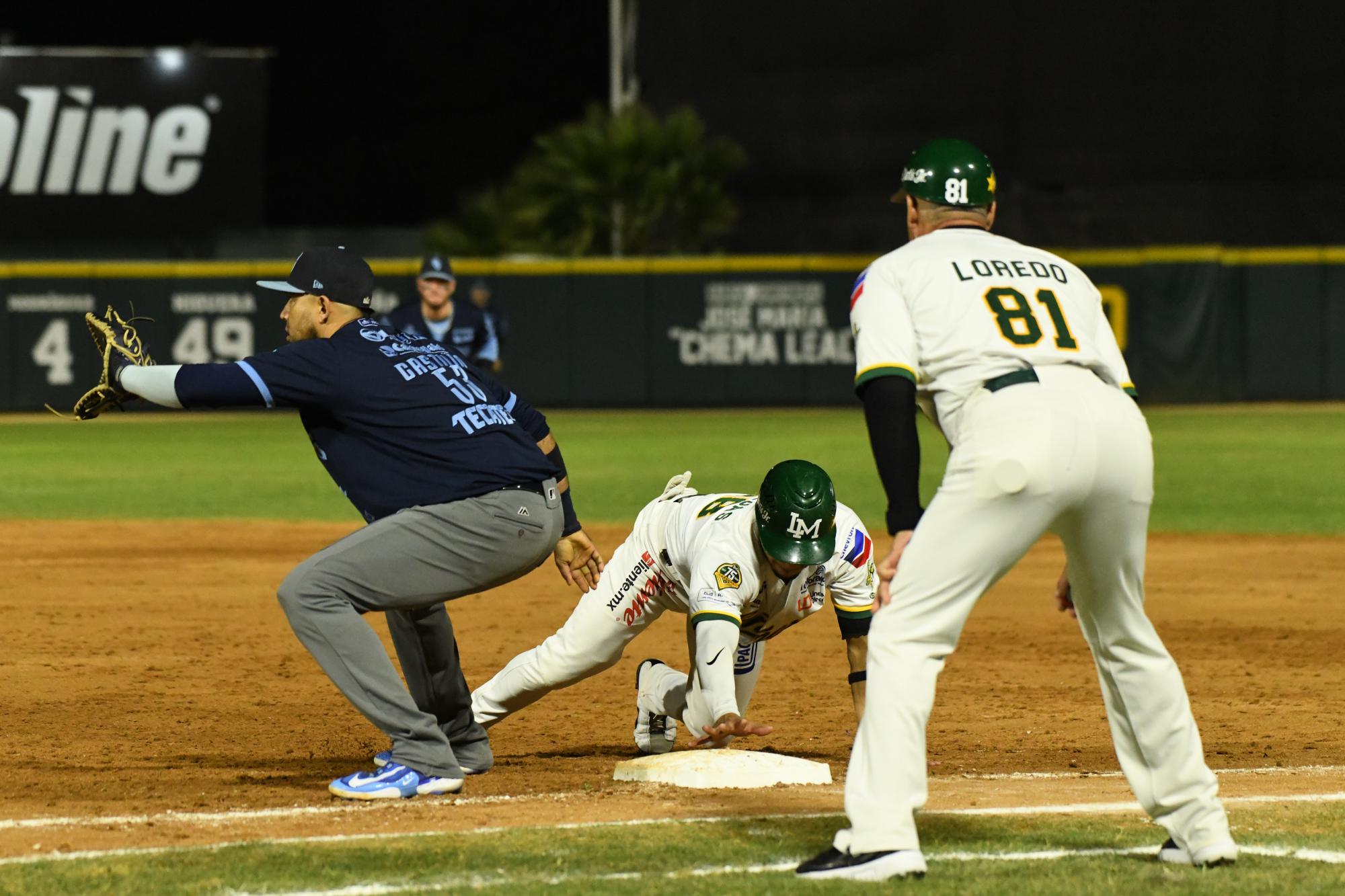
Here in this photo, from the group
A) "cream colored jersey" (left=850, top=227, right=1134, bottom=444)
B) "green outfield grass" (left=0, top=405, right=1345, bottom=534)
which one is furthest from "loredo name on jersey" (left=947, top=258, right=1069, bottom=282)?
"green outfield grass" (left=0, top=405, right=1345, bottom=534)

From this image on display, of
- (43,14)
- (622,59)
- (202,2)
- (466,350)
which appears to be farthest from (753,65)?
(466,350)

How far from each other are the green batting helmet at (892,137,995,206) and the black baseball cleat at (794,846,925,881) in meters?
1.48

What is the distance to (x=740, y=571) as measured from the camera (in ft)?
17.3

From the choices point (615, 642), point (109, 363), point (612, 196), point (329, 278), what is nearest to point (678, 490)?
point (615, 642)

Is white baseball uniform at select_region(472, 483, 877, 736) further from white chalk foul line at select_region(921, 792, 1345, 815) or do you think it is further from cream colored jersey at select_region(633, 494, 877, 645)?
white chalk foul line at select_region(921, 792, 1345, 815)

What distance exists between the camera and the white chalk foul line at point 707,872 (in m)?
3.80

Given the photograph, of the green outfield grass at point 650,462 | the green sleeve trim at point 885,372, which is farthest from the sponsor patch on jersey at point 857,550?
the green outfield grass at point 650,462

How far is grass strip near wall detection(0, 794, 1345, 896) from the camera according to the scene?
3846 millimetres

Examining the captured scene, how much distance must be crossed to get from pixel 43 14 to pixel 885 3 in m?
15.9

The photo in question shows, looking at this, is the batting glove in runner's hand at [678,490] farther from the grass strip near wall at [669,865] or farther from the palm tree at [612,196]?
the palm tree at [612,196]

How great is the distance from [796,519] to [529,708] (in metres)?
2.34

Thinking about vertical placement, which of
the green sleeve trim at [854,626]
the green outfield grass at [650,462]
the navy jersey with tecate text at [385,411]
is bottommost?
the green outfield grass at [650,462]

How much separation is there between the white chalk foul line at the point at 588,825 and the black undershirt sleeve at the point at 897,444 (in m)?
0.98

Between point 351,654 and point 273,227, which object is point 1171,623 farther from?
point 273,227
